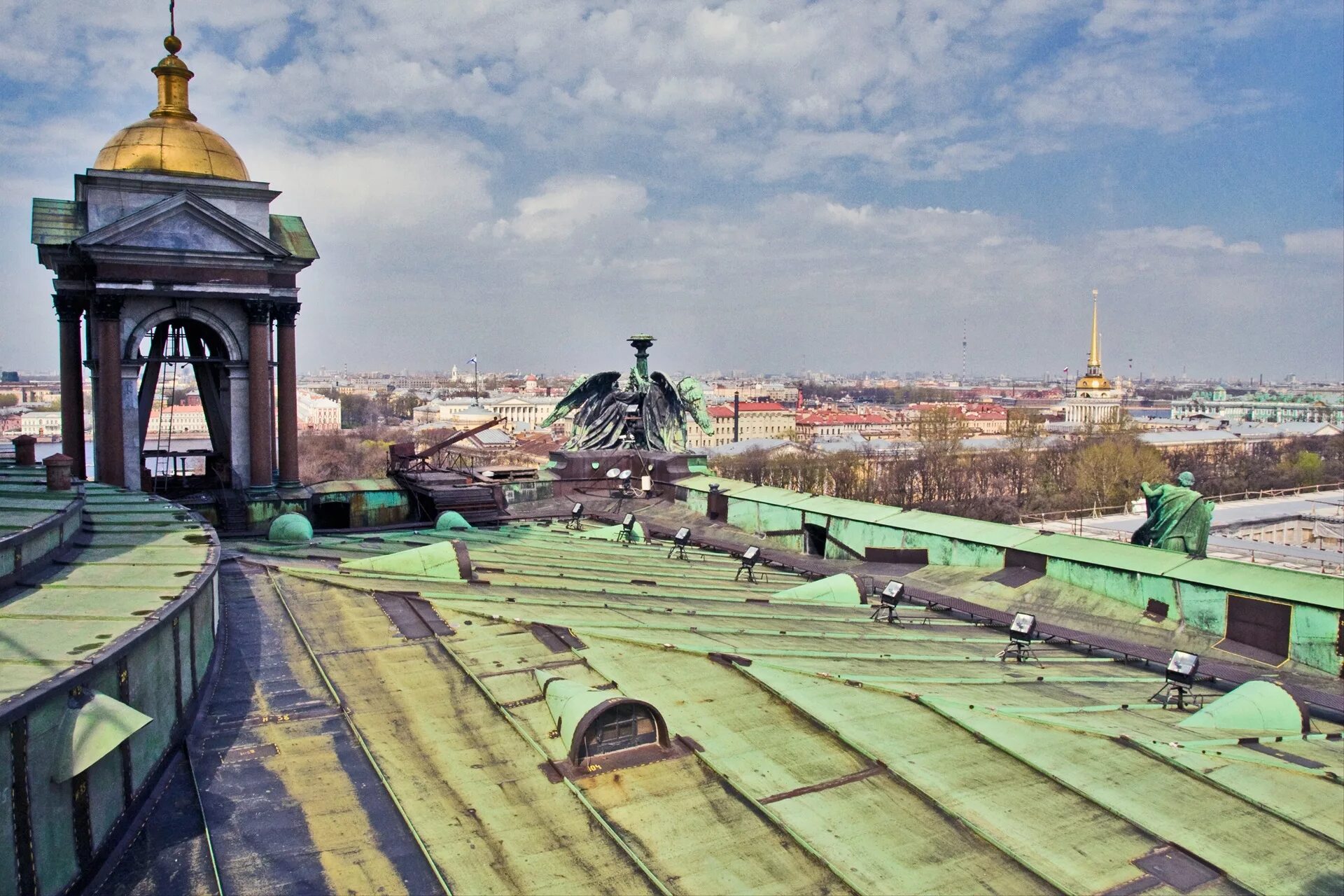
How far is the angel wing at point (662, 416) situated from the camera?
39.1 metres

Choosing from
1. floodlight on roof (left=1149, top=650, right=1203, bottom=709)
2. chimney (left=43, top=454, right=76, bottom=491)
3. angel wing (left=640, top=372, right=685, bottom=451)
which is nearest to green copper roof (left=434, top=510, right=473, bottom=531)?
angel wing (left=640, top=372, right=685, bottom=451)

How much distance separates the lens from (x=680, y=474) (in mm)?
37438

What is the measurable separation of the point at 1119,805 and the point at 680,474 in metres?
27.4

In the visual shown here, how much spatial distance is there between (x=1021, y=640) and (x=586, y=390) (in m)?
25.7

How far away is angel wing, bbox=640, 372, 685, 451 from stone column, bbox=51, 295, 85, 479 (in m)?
19.6

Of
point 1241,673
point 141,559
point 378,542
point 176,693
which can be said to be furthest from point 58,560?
point 1241,673

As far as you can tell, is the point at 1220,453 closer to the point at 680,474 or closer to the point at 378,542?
Result: the point at 680,474

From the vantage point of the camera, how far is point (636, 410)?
39.3 meters

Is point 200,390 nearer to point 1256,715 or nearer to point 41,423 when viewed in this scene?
point 1256,715

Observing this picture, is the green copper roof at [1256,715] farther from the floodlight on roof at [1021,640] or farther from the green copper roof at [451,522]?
the green copper roof at [451,522]

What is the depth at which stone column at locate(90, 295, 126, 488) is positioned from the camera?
2995 cm

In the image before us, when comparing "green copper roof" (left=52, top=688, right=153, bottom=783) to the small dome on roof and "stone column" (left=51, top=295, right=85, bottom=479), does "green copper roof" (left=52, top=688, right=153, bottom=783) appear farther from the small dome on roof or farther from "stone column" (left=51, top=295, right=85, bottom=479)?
"stone column" (left=51, top=295, right=85, bottom=479)

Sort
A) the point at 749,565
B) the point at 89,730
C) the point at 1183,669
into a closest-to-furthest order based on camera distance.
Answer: the point at 89,730, the point at 1183,669, the point at 749,565

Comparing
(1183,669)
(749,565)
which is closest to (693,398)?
(749,565)
